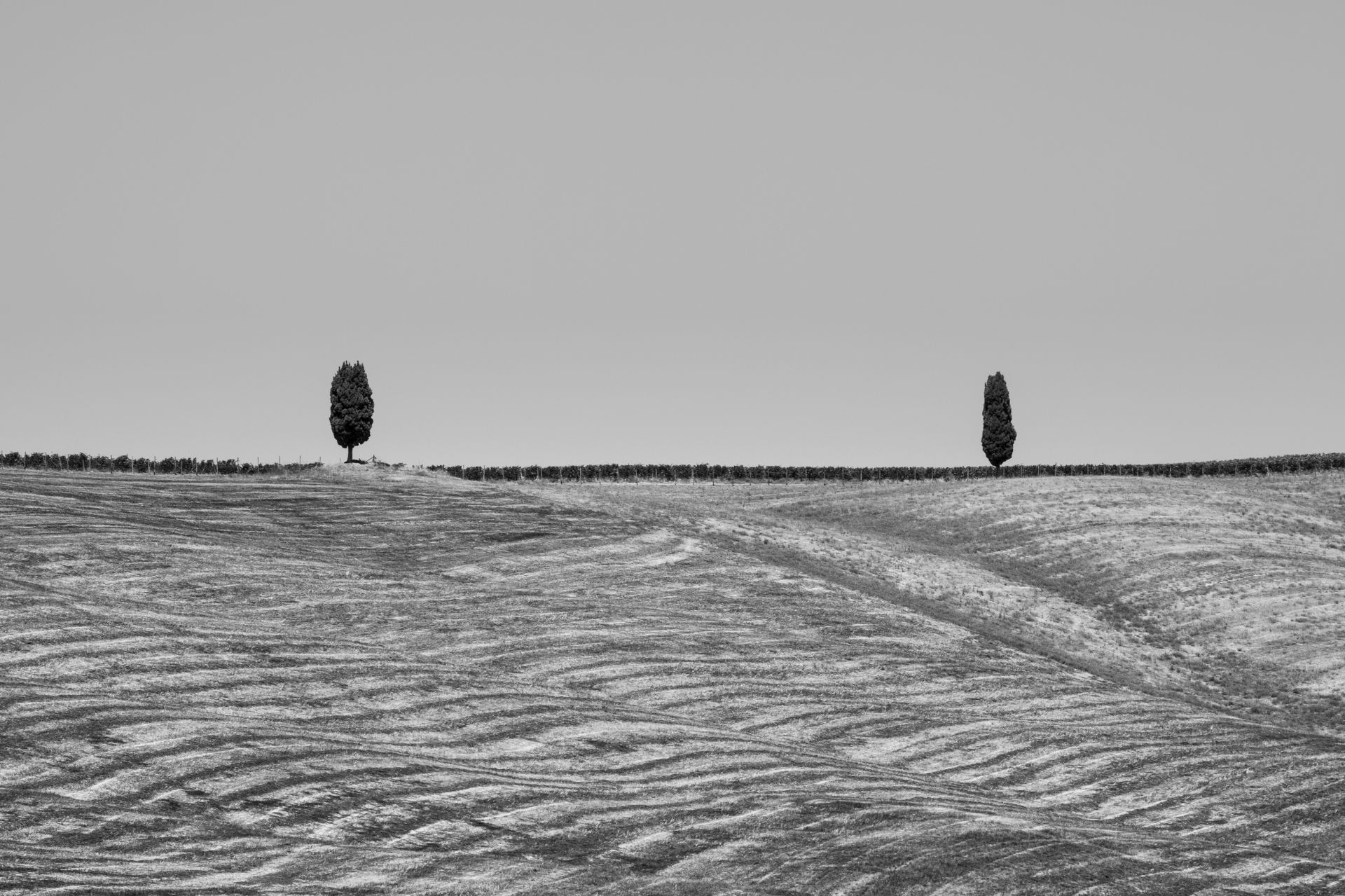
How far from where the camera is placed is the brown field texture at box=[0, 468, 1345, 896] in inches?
1141

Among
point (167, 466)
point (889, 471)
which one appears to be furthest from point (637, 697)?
point (889, 471)

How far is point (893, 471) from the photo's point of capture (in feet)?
331

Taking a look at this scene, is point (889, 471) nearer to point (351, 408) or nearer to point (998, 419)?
point (998, 419)

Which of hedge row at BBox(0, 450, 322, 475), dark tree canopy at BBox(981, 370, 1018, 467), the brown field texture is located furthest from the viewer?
dark tree canopy at BBox(981, 370, 1018, 467)

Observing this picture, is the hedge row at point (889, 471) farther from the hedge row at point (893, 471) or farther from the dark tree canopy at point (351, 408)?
the dark tree canopy at point (351, 408)

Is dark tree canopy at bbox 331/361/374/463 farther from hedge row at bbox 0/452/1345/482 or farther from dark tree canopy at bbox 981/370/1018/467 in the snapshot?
dark tree canopy at bbox 981/370/1018/467

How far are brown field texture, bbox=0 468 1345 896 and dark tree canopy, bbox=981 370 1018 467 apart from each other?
26847 millimetres

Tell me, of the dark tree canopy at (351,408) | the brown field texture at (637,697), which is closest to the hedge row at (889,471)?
the dark tree canopy at (351,408)

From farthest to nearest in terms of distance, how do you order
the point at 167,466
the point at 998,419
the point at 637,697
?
the point at 998,419
the point at 167,466
the point at 637,697

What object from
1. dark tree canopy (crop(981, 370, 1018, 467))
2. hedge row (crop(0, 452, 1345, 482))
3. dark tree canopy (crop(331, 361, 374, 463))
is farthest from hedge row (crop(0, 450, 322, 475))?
dark tree canopy (crop(981, 370, 1018, 467))

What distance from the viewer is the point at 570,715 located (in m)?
38.3

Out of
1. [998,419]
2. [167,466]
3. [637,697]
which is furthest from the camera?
[998,419]

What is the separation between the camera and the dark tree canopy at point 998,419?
327 feet

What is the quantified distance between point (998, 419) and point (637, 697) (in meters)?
62.9
